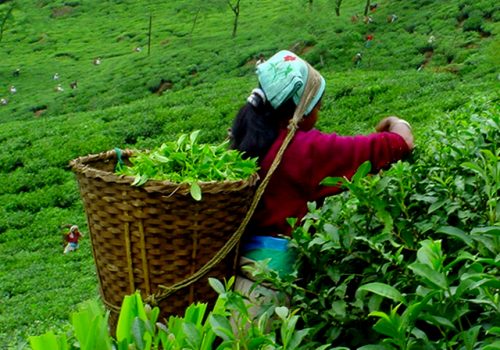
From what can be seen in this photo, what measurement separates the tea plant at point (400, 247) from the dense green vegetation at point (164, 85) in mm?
119

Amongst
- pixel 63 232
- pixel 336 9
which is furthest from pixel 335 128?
pixel 336 9

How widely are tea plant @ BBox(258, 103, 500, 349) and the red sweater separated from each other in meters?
0.41

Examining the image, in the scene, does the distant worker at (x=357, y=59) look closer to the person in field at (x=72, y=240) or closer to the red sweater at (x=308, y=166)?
the person in field at (x=72, y=240)

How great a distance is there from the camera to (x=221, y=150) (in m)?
2.93

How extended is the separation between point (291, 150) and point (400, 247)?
3.37 feet

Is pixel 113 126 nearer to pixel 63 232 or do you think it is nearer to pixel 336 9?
pixel 63 232

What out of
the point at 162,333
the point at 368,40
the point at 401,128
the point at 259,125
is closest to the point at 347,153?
the point at 401,128

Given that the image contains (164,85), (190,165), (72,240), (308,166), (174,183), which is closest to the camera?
(174,183)

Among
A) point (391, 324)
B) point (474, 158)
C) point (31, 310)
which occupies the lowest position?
point (31, 310)

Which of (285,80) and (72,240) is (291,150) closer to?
(285,80)

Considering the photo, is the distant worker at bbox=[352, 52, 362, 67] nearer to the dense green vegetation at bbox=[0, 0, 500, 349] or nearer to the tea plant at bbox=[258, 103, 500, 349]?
the dense green vegetation at bbox=[0, 0, 500, 349]

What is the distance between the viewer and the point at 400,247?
1892 mm

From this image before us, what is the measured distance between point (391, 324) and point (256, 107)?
1.74 metres

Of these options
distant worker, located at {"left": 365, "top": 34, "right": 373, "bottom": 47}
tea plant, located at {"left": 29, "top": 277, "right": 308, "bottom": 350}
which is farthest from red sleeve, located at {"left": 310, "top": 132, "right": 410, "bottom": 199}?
distant worker, located at {"left": 365, "top": 34, "right": 373, "bottom": 47}
